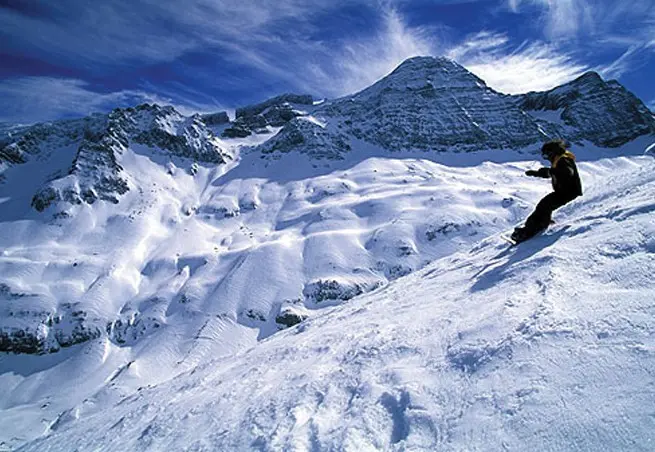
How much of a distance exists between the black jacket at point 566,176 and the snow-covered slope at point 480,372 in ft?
1.90

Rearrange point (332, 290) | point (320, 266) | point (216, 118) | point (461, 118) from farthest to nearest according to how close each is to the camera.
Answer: point (216, 118), point (461, 118), point (320, 266), point (332, 290)

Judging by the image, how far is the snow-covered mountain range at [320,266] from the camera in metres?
3.83

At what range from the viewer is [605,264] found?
4438 millimetres

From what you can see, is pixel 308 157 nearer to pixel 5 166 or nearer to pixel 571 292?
pixel 5 166

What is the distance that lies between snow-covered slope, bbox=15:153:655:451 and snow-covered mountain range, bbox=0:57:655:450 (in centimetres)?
3

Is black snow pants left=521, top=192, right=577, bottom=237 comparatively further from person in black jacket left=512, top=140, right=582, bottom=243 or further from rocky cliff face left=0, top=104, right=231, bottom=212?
rocky cliff face left=0, top=104, right=231, bottom=212

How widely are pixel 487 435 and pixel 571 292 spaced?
7.16ft

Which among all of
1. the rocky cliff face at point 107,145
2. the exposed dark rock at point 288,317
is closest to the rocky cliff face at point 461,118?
the rocky cliff face at point 107,145

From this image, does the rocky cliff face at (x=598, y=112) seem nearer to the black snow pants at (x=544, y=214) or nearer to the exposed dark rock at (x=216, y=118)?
the exposed dark rock at (x=216, y=118)

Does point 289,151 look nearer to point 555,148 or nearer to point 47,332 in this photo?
point 47,332

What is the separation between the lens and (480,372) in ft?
11.9

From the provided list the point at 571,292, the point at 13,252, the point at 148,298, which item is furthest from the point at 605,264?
the point at 13,252

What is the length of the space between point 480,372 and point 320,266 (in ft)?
201

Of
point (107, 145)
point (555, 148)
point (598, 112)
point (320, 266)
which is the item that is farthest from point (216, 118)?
point (555, 148)
